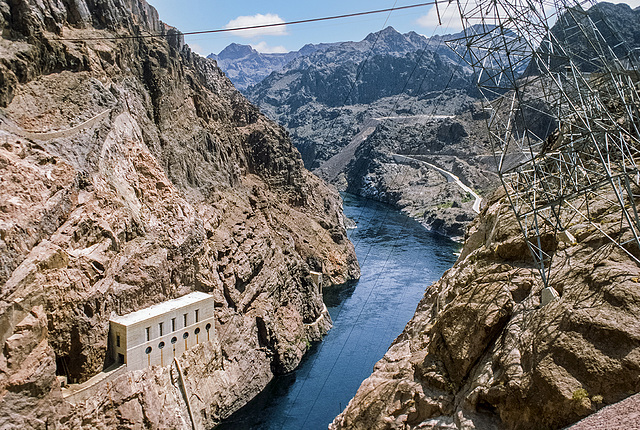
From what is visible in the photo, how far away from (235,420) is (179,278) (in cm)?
1068

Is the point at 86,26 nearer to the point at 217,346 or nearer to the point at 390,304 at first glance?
the point at 217,346

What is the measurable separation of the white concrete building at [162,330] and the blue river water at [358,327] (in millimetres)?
6569

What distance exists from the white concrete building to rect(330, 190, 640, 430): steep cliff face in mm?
19552

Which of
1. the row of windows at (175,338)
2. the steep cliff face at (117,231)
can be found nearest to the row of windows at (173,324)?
the row of windows at (175,338)

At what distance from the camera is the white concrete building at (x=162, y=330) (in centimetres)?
3008

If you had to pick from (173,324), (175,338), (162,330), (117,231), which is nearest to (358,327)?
(175,338)

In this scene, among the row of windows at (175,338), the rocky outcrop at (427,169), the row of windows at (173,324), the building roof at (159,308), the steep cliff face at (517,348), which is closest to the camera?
the steep cliff face at (517,348)

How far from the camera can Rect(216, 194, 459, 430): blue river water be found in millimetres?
37656

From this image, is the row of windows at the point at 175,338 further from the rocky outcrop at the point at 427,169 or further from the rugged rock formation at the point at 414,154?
the rocky outcrop at the point at 427,169

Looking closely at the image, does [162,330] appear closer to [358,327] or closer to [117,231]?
[117,231]

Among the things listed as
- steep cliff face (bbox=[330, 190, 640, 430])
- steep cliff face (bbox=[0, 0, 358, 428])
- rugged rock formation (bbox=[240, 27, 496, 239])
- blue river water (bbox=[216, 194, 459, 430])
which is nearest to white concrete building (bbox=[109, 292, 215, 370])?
steep cliff face (bbox=[0, 0, 358, 428])

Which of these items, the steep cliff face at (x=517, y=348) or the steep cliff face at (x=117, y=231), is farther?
the steep cliff face at (x=117, y=231)

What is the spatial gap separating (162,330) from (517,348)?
83.8 feet

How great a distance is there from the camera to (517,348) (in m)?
11.1
